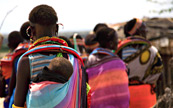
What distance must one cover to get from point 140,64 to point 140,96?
0.54 meters

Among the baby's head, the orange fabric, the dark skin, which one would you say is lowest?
the orange fabric

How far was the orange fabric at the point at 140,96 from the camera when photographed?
11.7 feet

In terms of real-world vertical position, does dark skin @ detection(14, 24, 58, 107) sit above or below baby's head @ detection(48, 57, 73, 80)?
below

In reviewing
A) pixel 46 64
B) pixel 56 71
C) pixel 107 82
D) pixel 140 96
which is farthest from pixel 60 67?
pixel 140 96

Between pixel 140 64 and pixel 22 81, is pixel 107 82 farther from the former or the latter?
pixel 22 81

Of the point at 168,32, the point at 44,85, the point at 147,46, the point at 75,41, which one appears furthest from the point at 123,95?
the point at 168,32

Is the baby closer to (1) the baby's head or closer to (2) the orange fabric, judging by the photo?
(1) the baby's head

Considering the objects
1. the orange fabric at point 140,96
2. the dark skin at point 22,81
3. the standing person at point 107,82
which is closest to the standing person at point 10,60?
the dark skin at point 22,81

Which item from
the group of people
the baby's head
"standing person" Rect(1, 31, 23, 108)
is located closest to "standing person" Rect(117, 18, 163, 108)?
the group of people

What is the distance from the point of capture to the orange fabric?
356cm

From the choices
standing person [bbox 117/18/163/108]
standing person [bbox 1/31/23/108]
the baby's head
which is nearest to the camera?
the baby's head

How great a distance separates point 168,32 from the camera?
259 inches

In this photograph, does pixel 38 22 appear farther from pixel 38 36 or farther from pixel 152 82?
pixel 152 82

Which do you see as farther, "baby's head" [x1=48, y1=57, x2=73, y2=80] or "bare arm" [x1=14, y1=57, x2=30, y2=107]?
"bare arm" [x1=14, y1=57, x2=30, y2=107]
